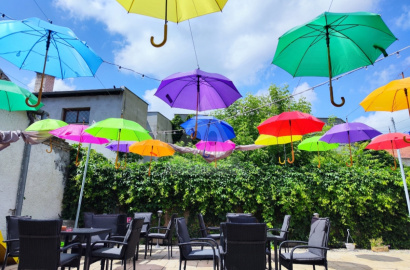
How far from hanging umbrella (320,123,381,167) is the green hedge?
6.91ft

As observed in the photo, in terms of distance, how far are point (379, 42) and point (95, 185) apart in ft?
25.8

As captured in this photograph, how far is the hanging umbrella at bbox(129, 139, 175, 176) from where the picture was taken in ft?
22.5

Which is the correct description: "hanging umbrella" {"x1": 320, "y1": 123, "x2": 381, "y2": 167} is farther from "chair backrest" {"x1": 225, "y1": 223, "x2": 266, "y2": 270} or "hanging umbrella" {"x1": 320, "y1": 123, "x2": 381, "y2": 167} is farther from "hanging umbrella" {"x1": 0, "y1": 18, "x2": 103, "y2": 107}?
"hanging umbrella" {"x1": 0, "y1": 18, "x2": 103, "y2": 107}

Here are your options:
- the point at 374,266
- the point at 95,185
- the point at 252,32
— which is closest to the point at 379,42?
the point at 252,32

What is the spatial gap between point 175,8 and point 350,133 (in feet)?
16.9

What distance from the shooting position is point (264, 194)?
Answer: 805 centimetres

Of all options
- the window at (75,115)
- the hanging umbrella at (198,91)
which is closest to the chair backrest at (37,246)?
the hanging umbrella at (198,91)

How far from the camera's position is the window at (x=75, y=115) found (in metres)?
14.5

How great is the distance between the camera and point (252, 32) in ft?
16.6

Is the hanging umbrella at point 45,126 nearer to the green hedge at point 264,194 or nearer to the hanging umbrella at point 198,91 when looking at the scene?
the hanging umbrella at point 198,91

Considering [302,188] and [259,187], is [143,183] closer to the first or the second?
[259,187]

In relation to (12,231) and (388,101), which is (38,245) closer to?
(12,231)

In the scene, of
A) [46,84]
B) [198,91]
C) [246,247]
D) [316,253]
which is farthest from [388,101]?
[46,84]

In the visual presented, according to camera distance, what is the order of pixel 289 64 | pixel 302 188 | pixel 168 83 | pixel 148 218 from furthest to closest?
pixel 302 188 → pixel 148 218 → pixel 168 83 → pixel 289 64
